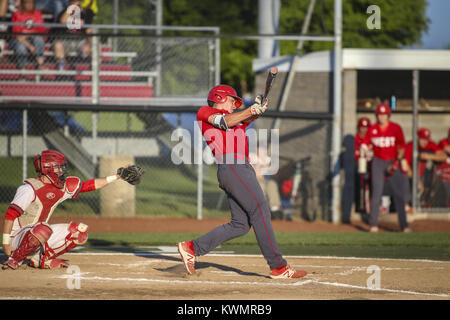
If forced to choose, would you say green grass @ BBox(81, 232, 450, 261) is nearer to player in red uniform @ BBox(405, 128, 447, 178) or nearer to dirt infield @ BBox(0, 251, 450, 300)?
dirt infield @ BBox(0, 251, 450, 300)

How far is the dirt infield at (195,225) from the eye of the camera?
12516 millimetres

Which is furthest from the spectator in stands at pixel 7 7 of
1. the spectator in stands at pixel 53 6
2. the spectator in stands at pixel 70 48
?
the spectator in stands at pixel 70 48

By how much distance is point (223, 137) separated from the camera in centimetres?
702

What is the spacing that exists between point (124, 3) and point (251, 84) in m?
19.0

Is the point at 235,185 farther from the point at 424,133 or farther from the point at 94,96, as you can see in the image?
the point at 424,133

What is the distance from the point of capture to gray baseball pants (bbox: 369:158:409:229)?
12141mm

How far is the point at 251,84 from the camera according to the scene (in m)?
39.3

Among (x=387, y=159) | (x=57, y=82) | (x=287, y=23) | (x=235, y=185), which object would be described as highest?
(x=287, y=23)

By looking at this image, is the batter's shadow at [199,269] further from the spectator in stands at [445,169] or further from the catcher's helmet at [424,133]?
the spectator in stands at [445,169]

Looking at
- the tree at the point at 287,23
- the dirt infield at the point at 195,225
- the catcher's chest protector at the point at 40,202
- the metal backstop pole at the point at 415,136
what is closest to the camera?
the catcher's chest protector at the point at 40,202

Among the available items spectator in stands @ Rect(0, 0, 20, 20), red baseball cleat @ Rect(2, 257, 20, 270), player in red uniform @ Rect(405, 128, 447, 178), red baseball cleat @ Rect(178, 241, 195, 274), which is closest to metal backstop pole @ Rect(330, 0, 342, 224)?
player in red uniform @ Rect(405, 128, 447, 178)

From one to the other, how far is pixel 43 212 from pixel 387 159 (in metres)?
6.60

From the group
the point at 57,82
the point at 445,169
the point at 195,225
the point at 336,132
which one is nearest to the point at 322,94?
the point at 336,132

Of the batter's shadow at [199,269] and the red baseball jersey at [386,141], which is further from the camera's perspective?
the red baseball jersey at [386,141]
